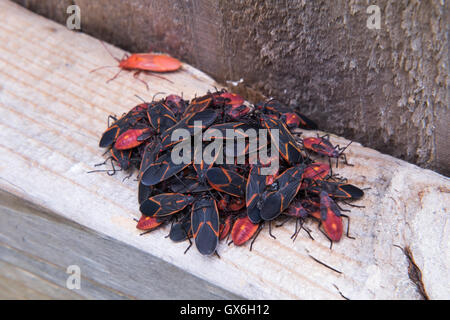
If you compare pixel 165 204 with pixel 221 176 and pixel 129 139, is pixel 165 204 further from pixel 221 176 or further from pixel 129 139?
pixel 129 139

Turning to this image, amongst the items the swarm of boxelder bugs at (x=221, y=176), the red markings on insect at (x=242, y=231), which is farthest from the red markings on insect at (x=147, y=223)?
the red markings on insect at (x=242, y=231)

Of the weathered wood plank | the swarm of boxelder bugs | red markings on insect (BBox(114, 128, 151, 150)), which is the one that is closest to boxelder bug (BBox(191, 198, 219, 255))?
the swarm of boxelder bugs

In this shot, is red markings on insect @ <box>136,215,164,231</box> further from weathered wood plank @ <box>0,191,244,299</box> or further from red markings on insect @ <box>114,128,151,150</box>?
red markings on insect @ <box>114,128,151,150</box>

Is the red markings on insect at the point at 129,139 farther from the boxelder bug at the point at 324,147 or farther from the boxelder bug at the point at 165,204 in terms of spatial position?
the boxelder bug at the point at 324,147

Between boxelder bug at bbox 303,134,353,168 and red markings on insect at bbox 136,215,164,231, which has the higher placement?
boxelder bug at bbox 303,134,353,168

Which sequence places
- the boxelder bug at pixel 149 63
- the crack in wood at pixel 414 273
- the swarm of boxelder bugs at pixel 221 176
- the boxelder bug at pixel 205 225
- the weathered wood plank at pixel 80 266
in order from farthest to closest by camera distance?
1. the boxelder bug at pixel 149 63
2. the swarm of boxelder bugs at pixel 221 176
3. the boxelder bug at pixel 205 225
4. the weathered wood plank at pixel 80 266
5. the crack in wood at pixel 414 273

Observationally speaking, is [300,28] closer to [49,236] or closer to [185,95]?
[185,95]
